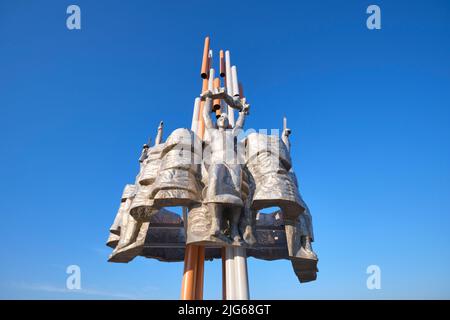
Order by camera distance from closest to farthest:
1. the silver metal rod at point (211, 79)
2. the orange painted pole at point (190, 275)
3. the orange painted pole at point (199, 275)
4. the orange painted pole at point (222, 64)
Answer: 1. the orange painted pole at point (190, 275)
2. the orange painted pole at point (199, 275)
3. the silver metal rod at point (211, 79)
4. the orange painted pole at point (222, 64)

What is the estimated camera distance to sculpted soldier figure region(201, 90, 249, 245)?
20.1 feet

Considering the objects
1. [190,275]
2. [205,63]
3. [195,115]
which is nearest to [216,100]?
[195,115]

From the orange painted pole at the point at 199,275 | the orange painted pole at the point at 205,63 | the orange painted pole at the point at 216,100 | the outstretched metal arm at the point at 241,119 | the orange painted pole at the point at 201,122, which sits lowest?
the orange painted pole at the point at 199,275

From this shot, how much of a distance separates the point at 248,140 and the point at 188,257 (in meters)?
2.93

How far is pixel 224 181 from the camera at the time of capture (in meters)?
6.37

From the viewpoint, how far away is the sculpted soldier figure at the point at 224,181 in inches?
241

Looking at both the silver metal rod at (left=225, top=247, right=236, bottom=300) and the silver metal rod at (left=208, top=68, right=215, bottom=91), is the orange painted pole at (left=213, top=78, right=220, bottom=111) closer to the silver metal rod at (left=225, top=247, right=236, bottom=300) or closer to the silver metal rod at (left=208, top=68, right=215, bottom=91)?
the silver metal rod at (left=208, top=68, right=215, bottom=91)

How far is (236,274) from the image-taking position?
6.26 meters

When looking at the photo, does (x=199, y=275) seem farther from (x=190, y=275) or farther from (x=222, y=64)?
(x=222, y=64)

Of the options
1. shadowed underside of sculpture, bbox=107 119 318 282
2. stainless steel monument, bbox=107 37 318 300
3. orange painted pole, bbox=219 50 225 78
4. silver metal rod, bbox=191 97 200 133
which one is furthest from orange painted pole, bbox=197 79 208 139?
shadowed underside of sculpture, bbox=107 119 318 282

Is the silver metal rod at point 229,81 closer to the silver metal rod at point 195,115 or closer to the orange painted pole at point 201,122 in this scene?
the orange painted pole at point 201,122

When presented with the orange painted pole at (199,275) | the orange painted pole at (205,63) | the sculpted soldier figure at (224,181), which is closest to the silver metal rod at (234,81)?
the orange painted pole at (205,63)
